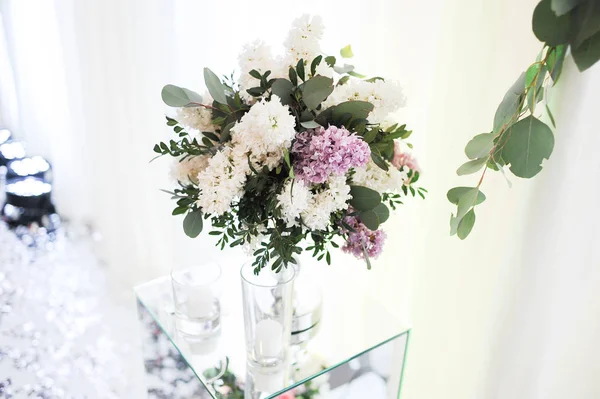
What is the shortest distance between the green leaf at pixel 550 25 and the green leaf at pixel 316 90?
1.31 ft

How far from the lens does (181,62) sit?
1.63 metres

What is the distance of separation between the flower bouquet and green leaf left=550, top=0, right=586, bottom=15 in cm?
38

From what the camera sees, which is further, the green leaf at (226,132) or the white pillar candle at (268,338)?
the white pillar candle at (268,338)

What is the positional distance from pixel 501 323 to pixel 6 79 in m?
2.53

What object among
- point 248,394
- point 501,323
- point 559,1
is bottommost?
point 248,394

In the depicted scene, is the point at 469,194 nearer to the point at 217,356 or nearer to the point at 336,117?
the point at 336,117

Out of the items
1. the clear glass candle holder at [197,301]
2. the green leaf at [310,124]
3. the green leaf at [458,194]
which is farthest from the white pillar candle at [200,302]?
the green leaf at [458,194]

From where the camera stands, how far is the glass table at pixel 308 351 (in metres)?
1.12

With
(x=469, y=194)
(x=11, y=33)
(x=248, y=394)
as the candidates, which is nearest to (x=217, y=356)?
(x=248, y=394)

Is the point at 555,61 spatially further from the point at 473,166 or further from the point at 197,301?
the point at 197,301

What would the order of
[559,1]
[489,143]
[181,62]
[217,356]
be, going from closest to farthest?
[559,1]
[489,143]
[217,356]
[181,62]

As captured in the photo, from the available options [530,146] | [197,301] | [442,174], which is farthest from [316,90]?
[197,301]

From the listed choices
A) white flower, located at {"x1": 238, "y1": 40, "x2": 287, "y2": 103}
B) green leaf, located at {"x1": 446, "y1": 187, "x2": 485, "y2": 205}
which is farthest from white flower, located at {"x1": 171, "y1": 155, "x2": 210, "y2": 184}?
green leaf, located at {"x1": 446, "y1": 187, "x2": 485, "y2": 205}

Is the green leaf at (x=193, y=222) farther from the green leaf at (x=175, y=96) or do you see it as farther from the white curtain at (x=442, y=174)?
the white curtain at (x=442, y=174)
